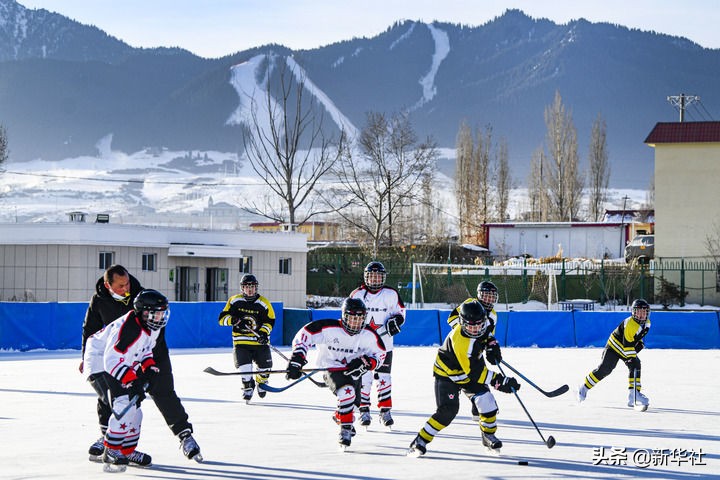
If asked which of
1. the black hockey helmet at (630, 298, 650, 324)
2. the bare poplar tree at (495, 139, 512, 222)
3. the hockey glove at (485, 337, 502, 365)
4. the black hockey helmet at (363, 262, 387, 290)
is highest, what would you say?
the bare poplar tree at (495, 139, 512, 222)

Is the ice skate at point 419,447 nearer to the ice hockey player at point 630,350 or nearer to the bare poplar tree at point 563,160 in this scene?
the ice hockey player at point 630,350

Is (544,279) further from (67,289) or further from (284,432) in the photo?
(284,432)

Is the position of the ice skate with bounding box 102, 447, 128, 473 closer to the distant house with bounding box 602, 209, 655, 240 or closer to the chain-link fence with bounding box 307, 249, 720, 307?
the chain-link fence with bounding box 307, 249, 720, 307

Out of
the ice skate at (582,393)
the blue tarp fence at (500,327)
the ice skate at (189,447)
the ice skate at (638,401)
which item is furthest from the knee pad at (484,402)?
the blue tarp fence at (500,327)

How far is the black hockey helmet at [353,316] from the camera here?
992 cm

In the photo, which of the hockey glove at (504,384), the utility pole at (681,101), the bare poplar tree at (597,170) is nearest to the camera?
the hockey glove at (504,384)

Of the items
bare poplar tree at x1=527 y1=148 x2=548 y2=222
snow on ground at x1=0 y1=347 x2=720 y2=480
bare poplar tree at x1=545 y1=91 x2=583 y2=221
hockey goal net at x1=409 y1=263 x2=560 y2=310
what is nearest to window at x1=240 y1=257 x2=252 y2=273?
hockey goal net at x1=409 y1=263 x2=560 y2=310

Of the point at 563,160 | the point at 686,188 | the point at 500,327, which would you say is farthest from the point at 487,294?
the point at 563,160

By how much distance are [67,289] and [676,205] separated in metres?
26.9

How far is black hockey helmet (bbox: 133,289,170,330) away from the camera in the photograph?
855 centimetres

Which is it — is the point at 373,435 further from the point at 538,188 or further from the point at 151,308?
the point at 538,188

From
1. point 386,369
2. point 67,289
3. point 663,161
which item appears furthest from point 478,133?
point 386,369

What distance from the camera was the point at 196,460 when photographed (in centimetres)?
897

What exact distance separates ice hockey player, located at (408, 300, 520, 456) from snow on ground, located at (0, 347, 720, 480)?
0.22 metres
